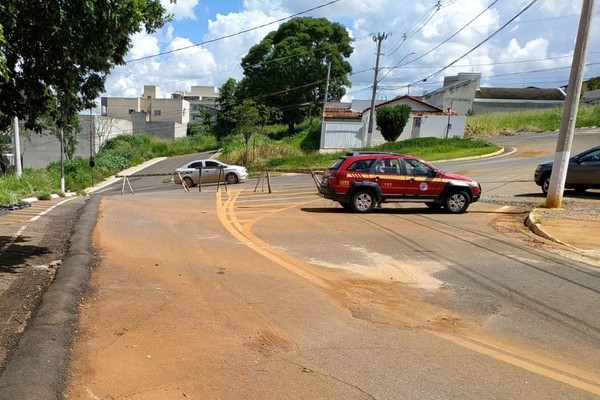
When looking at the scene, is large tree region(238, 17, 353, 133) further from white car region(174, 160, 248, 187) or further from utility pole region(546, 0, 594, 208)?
utility pole region(546, 0, 594, 208)

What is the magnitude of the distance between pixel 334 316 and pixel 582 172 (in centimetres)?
1396

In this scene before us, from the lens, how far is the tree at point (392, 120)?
38812 millimetres

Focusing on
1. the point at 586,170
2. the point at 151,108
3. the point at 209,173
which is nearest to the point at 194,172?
the point at 209,173

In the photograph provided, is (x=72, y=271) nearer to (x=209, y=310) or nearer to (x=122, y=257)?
(x=122, y=257)

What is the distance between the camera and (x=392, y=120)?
3903 cm

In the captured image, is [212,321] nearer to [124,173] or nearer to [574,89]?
[574,89]

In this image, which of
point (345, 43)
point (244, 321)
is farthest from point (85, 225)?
point (345, 43)

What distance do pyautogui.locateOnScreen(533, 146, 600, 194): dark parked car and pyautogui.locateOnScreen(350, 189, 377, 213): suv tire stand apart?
635cm

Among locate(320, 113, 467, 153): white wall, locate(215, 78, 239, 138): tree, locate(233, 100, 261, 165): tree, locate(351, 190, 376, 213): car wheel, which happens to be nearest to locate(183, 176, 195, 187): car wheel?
locate(320, 113, 467, 153): white wall

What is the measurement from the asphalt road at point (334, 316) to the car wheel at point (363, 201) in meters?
2.60

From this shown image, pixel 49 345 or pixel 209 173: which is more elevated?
pixel 49 345

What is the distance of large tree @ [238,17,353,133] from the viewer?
185ft

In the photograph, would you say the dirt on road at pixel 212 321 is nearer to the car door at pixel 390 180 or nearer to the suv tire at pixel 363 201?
the suv tire at pixel 363 201

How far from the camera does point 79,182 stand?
37312mm
